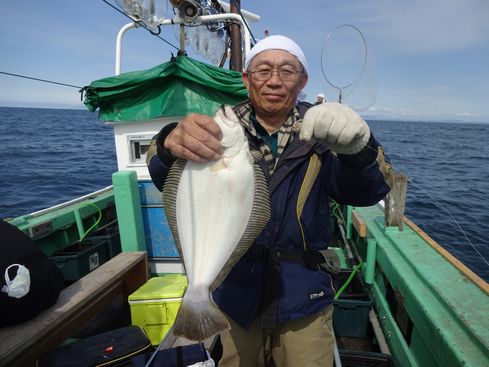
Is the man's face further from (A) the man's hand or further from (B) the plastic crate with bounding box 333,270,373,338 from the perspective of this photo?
(B) the plastic crate with bounding box 333,270,373,338

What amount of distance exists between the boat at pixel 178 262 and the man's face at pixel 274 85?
1808mm

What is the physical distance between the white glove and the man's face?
1.48ft

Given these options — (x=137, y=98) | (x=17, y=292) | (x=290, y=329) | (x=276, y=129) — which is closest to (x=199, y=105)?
(x=137, y=98)

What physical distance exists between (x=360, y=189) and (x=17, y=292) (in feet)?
8.55

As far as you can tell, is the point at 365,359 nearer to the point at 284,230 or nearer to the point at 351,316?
the point at 351,316

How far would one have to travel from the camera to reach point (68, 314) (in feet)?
9.21

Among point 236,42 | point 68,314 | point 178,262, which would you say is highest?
point 236,42

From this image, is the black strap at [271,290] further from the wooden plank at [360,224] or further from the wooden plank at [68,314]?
the wooden plank at [360,224]

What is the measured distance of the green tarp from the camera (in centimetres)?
414

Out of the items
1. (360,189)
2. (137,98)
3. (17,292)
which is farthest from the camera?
(137,98)

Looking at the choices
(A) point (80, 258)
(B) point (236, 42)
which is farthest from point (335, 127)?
(B) point (236, 42)

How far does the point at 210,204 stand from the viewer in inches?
65.6

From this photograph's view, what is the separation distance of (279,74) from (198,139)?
2.63 ft

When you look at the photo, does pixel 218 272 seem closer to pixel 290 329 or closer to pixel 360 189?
pixel 290 329
